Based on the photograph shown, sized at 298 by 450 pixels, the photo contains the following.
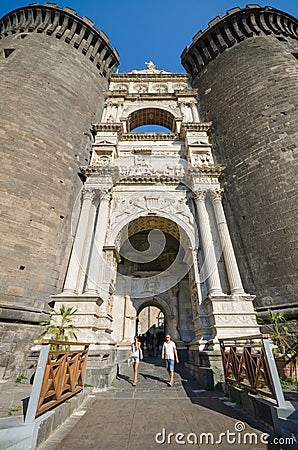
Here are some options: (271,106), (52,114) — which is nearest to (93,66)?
(52,114)

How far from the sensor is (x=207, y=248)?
8.62 meters

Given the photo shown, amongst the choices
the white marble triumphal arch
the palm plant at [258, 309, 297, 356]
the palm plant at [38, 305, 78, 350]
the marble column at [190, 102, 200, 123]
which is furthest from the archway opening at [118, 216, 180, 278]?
the marble column at [190, 102, 200, 123]

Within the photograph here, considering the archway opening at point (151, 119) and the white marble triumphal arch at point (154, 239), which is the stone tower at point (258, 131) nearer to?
the white marble triumphal arch at point (154, 239)

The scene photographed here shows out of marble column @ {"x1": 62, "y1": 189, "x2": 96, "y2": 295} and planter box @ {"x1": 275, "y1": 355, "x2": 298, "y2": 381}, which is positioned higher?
marble column @ {"x1": 62, "y1": 189, "x2": 96, "y2": 295}

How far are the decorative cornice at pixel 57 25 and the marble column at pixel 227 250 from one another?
14.1 meters

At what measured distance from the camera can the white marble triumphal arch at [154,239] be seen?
7250 millimetres

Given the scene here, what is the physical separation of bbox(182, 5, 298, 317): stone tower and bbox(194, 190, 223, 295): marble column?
4.95 ft

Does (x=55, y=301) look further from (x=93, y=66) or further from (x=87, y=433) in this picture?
(x=93, y=66)

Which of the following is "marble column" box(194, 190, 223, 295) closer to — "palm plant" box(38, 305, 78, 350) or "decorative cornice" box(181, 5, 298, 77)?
"palm plant" box(38, 305, 78, 350)

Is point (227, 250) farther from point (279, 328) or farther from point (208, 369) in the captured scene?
point (208, 369)

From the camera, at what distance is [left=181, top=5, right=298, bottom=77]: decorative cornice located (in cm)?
1451

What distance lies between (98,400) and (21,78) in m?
13.9

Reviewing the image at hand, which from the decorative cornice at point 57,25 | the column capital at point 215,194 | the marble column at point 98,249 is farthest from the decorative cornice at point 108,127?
the decorative cornice at point 57,25

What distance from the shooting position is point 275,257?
8242 millimetres
